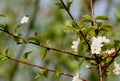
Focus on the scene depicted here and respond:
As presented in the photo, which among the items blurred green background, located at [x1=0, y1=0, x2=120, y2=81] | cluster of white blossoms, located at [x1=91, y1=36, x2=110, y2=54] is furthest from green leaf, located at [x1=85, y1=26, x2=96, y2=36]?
blurred green background, located at [x1=0, y1=0, x2=120, y2=81]

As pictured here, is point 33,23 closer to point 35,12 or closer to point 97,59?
point 35,12

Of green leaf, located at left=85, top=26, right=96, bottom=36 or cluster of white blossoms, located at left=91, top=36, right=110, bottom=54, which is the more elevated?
green leaf, located at left=85, top=26, right=96, bottom=36

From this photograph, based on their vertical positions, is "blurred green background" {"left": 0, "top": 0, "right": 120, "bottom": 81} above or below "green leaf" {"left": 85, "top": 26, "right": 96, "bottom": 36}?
below

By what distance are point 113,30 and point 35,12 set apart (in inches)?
36.1

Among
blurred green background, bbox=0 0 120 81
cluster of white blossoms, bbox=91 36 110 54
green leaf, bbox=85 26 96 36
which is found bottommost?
blurred green background, bbox=0 0 120 81

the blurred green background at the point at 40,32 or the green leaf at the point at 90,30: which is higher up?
the green leaf at the point at 90,30

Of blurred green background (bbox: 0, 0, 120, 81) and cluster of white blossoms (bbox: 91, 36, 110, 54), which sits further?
blurred green background (bbox: 0, 0, 120, 81)

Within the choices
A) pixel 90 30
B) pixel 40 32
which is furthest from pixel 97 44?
pixel 40 32

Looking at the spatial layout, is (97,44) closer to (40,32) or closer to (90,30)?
(90,30)

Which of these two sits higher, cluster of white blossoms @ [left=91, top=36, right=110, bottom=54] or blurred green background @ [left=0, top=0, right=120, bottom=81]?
cluster of white blossoms @ [left=91, top=36, right=110, bottom=54]

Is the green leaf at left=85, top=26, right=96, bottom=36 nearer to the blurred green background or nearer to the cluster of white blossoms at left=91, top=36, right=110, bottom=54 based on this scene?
the cluster of white blossoms at left=91, top=36, right=110, bottom=54

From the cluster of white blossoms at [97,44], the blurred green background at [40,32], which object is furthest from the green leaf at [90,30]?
the blurred green background at [40,32]

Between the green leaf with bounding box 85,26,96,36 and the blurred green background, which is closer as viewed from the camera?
the green leaf with bounding box 85,26,96,36

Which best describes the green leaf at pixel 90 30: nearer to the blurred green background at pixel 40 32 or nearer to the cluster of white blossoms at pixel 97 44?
the cluster of white blossoms at pixel 97 44
